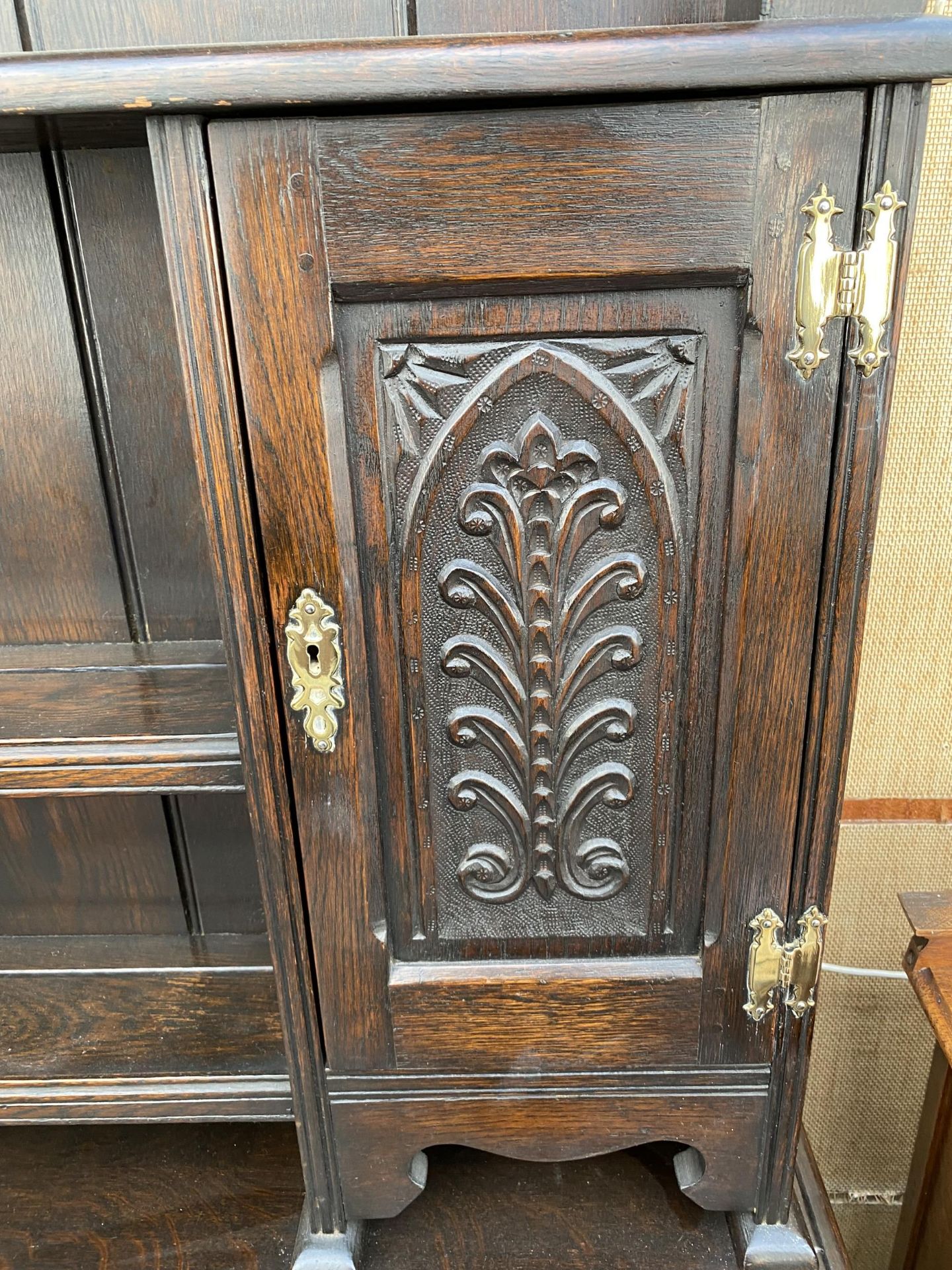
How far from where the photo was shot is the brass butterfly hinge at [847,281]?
45 cm

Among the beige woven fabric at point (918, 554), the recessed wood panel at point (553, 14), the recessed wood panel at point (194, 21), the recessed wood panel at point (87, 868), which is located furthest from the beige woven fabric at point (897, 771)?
the recessed wood panel at point (87, 868)

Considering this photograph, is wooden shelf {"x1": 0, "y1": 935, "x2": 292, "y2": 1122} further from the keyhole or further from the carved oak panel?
the keyhole

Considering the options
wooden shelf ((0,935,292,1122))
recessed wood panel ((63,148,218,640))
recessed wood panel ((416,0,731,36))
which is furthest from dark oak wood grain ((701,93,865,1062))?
recessed wood panel ((63,148,218,640))

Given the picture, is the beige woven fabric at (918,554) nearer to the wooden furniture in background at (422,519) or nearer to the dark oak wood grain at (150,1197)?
the wooden furniture in background at (422,519)

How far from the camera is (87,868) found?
0.88 meters

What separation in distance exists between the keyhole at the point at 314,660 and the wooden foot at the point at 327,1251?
462mm

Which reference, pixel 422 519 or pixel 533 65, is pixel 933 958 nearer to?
pixel 422 519

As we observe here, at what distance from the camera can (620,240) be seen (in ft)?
1.51

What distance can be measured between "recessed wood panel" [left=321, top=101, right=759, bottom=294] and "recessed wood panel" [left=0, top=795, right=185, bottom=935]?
0.59m

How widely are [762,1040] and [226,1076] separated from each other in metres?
0.41

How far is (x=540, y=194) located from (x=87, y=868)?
29.4 inches

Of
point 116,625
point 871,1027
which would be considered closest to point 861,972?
point 871,1027

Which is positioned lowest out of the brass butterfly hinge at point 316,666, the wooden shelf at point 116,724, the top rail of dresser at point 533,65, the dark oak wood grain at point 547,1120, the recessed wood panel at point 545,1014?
the dark oak wood grain at point 547,1120

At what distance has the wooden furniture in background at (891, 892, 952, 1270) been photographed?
2.23ft
